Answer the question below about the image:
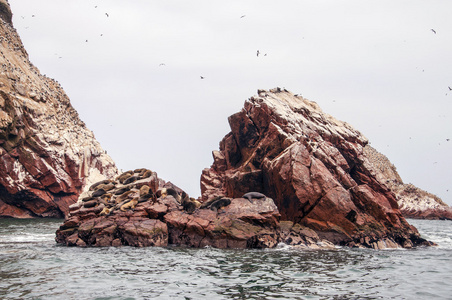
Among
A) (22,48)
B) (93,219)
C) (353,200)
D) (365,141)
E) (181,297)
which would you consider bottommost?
(181,297)

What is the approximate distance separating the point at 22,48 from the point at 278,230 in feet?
237

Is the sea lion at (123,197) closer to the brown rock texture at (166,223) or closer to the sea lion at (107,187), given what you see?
the brown rock texture at (166,223)

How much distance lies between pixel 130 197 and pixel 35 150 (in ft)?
108

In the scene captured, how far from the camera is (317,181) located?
30.1 meters

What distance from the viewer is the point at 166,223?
26.8 m

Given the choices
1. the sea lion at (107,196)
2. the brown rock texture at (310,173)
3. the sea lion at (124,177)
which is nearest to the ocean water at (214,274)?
the brown rock texture at (310,173)

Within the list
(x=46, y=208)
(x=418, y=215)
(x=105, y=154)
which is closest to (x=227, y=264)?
(x=46, y=208)

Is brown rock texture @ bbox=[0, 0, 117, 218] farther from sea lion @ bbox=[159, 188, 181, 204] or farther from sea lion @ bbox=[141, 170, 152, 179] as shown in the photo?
sea lion @ bbox=[159, 188, 181, 204]

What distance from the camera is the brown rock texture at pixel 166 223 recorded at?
2517cm

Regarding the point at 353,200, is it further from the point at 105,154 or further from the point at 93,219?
the point at 105,154

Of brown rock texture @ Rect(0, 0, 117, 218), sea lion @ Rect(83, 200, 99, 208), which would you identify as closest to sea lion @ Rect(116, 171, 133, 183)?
sea lion @ Rect(83, 200, 99, 208)

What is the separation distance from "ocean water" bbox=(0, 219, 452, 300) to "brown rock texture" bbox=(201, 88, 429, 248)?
581 cm

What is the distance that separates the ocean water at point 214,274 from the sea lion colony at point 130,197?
19.7ft

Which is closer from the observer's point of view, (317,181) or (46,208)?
(317,181)
